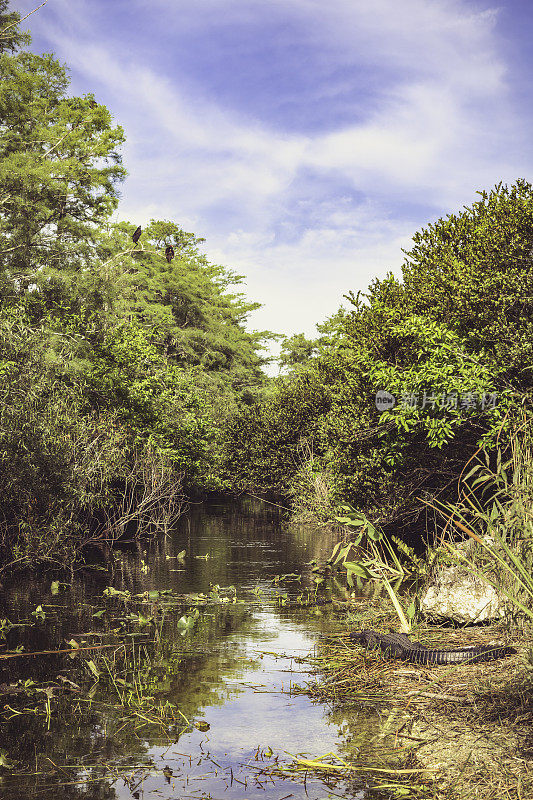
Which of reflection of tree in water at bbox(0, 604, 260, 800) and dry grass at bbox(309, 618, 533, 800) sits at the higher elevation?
dry grass at bbox(309, 618, 533, 800)

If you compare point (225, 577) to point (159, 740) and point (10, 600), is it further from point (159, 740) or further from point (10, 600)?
point (159, 740)

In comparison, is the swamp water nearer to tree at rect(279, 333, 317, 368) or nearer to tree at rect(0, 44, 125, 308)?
tree at rect(0, 44, 125, 308)

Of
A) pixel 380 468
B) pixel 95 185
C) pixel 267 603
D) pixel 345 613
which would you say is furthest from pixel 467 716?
pixel 95 185

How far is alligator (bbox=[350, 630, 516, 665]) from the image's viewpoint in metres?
6.89

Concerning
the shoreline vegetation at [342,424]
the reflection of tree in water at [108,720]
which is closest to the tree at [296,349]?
the shoreline vegetation at [342,424]

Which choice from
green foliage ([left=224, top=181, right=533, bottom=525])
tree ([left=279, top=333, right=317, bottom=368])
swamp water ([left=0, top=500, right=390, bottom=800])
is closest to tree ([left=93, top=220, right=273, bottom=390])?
tree ([left=279, top=333, right=317, bottom=368])

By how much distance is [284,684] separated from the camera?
7219mm

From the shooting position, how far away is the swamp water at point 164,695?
16.1ft

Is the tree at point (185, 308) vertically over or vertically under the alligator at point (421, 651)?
over

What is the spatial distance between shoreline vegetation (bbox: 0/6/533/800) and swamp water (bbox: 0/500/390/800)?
0.66 m

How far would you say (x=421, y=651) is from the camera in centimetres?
711

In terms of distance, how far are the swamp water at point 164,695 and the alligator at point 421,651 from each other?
0.81 m

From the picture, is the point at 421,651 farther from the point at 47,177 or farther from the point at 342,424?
the point at 47,177

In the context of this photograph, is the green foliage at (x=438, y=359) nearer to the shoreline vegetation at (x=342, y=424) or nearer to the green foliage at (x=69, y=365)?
the shoreline vegetation at (x=342, y=424)
